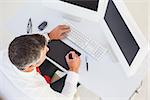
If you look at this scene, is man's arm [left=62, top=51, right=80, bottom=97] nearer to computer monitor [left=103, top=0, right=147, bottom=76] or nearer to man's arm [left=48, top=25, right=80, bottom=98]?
man's arm [left=48, top=25, right=80, bottom=98]

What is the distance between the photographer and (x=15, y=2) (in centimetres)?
245

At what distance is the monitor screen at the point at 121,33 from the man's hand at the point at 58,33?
0.30 metres

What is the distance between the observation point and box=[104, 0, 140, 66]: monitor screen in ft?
5.18

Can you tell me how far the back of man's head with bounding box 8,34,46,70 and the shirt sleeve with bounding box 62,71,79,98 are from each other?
32cm

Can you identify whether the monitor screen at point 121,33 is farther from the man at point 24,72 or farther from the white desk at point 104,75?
the man at point 24,72

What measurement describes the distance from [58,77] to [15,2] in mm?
870

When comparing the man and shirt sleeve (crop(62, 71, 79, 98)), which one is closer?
the man

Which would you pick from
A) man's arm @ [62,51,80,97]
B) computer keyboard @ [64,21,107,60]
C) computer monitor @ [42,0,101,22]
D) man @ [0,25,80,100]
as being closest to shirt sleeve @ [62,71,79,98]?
man's arm @ [62,51,80,97]

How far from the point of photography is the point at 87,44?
6.35 feet

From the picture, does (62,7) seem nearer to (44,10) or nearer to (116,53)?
(44,10)

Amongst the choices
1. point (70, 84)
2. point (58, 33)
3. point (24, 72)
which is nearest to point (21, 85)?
point (24, 72)

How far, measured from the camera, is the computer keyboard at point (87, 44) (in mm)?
1915

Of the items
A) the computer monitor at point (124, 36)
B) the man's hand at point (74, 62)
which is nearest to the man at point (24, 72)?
the man's hand at point (74, 62)

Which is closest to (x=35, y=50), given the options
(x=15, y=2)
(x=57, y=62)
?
(x=57, y=62)
